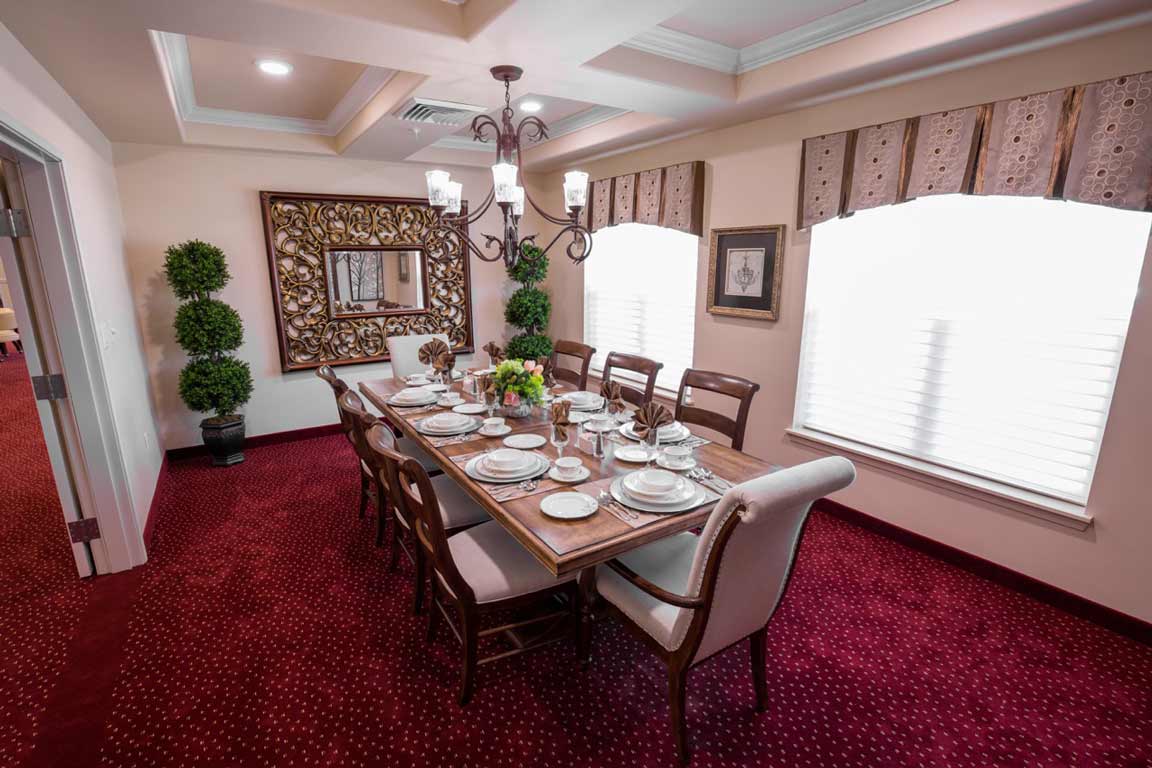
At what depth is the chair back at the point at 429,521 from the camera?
1642 mm

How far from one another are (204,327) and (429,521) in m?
3.18

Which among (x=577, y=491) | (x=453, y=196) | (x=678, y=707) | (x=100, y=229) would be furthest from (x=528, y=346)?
(x=678, y=707)

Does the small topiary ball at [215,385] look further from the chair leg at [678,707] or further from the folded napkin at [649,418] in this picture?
the chair leg at [678,707]

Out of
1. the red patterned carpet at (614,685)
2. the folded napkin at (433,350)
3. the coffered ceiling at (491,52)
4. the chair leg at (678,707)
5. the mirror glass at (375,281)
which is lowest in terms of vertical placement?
the red patterned carpet at (614,685)

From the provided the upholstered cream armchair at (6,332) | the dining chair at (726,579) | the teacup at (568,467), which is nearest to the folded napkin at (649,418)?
the teacup at (568,467)

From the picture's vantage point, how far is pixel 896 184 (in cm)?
267

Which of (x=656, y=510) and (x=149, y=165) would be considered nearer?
(x=656, y=510)

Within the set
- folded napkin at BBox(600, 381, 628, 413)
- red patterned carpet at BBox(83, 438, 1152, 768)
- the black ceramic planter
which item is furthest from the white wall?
folded napkin at BBox(600, 381, 628, 413)

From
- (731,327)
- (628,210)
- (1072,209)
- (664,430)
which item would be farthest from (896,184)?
(628,210)

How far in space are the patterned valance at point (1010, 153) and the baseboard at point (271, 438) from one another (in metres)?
4.33

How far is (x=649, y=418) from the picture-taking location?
2129 mm

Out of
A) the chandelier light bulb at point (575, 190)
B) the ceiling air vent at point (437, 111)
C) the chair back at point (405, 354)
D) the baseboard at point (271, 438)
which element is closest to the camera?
the chandelier light bulb at point (575, 190)

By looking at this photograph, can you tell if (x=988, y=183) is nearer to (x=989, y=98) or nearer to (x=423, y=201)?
(x=989, y=98)

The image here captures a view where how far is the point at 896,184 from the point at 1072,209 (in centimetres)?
69
